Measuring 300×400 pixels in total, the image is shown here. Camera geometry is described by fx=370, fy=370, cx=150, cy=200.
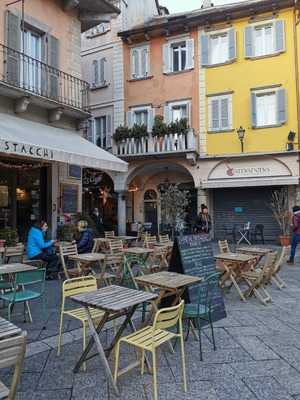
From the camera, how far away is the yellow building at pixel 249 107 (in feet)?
51.8

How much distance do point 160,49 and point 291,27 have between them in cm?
600

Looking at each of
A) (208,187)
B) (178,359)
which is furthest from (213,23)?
(178,359)

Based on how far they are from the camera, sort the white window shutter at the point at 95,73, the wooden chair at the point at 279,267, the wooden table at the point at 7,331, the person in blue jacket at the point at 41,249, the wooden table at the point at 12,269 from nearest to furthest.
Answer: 1. the wooden table at the point at 7,331
2. the wooden table at the point at 12,269
3. the wooden chair at the point at 279,267
4. the person in blue jacket at the point at 41,249
5. the white window shutter at the point at 95,73

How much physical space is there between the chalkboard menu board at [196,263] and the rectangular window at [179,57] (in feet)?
46.5

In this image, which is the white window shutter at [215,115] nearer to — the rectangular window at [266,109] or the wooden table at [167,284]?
the rectangular window at [266,109]

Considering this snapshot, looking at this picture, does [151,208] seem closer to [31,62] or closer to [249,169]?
[249,169]

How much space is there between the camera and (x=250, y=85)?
16.5m

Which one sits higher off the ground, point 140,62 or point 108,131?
point 140,62

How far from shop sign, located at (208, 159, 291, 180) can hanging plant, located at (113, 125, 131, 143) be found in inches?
171

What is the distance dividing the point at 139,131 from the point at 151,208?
181 inches

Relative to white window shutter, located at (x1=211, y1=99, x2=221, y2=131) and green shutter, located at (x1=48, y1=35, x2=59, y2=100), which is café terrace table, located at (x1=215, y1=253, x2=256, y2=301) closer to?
green shutter, located at (x1=48, y1=35, x2=59, y2=100)

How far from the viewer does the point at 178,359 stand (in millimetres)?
4039

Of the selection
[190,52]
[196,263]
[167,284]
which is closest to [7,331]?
[167,284]

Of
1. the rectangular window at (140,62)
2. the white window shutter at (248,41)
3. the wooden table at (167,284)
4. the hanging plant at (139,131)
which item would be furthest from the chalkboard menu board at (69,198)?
the white window shutter at (248,41)
